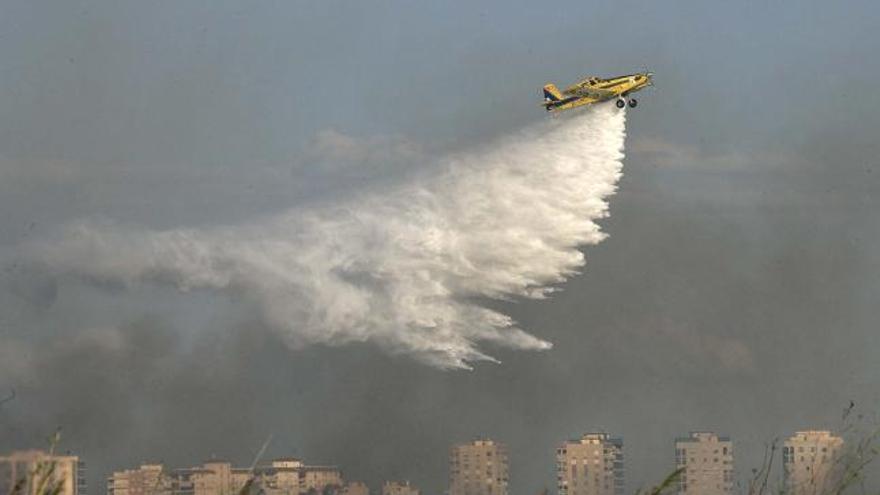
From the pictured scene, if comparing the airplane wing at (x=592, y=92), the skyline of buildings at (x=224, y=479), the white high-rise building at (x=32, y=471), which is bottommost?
the white high-rise building at (x=32, y=471)

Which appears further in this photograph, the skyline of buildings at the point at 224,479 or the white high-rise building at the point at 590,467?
the white high-rise building at the point at 590,467

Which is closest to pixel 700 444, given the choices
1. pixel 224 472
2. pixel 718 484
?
pixel 718 484

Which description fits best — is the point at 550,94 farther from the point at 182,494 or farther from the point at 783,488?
the point at 783,488

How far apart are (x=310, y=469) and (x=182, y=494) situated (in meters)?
10.2

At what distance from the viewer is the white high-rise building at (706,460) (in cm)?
8294

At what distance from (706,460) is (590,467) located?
43.1ft

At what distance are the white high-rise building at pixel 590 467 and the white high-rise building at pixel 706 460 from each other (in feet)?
13.3

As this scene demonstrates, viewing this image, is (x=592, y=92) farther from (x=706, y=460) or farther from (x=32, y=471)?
(x=32, y=471)

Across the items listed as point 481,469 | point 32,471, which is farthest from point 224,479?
point 32,471

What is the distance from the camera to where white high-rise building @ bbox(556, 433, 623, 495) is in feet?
322

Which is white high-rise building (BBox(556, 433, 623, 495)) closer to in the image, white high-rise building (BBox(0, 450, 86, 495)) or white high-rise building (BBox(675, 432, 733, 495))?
white high-rise building (BBox(675, 432, 733, 495))

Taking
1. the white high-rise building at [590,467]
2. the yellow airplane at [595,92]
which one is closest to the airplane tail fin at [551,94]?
the yellow airplane at [595,92]

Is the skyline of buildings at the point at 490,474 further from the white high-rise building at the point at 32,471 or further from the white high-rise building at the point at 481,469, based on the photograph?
the white high-rise building at the point at 32,471

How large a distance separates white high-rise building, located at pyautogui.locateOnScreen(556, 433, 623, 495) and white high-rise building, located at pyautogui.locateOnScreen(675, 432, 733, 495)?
405cm
